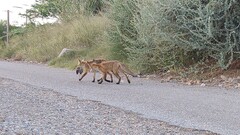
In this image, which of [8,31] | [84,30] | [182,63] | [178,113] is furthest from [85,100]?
[8,31]

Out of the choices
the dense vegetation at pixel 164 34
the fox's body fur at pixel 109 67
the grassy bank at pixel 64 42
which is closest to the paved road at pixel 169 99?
the fox's body fur at pixel 109 67

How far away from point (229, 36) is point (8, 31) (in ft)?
72.8

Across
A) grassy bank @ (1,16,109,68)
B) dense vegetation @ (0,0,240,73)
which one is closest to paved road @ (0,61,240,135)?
dense vegetation @ (0,0,240,73)

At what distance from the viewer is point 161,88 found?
1070cm

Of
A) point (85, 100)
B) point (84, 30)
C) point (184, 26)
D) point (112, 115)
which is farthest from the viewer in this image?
point (84, 30)

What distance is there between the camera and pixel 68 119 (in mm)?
6922

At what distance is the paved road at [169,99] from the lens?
6832mm

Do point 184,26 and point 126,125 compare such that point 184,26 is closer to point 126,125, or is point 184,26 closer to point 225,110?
point 225,110

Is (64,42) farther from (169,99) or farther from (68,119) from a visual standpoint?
(68,119)

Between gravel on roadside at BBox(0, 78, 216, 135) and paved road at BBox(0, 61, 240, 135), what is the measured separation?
0.33 meters

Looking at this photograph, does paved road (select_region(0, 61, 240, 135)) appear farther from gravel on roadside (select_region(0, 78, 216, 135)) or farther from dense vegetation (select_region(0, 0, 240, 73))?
dense vegetation (select_region(0, 0, 240, 73))

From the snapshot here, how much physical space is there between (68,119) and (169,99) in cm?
265

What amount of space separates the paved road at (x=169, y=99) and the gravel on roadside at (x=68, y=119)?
0.33 m

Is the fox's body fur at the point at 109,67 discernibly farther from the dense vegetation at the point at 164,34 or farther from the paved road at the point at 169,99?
the dense vegetation at the point at 164,34
